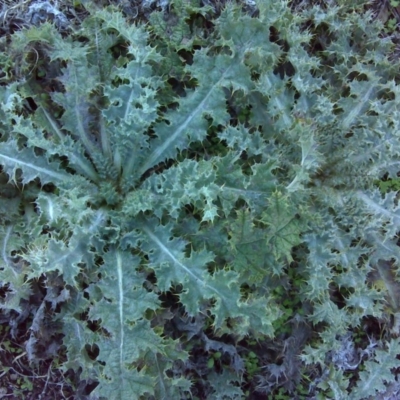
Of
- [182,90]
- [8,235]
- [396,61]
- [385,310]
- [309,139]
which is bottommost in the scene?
[8,235]

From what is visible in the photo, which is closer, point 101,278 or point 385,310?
point 101,278

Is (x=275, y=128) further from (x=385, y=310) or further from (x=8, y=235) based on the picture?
(x=8, y=235)

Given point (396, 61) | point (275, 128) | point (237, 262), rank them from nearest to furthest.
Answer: point (237, 262), point (275, 128), point (396, 61)

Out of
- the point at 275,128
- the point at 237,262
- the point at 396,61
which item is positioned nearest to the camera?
the point at 237,262

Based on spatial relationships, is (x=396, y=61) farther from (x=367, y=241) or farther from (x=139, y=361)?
(x=139, y=361)

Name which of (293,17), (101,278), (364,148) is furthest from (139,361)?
(293,17)

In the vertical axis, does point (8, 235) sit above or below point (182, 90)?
below
